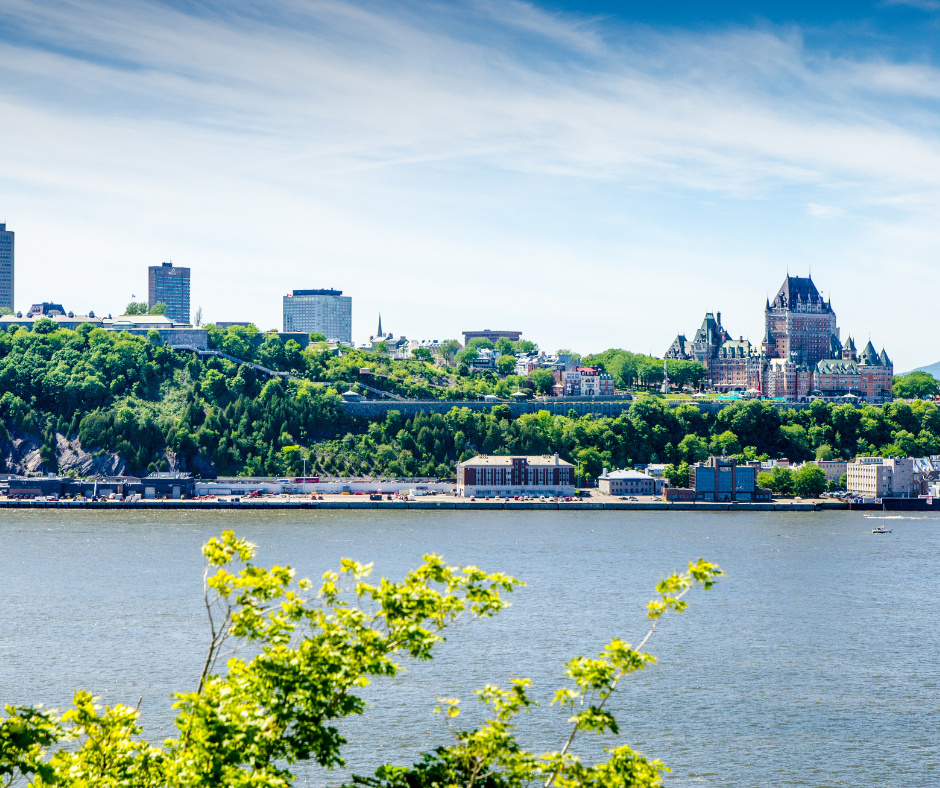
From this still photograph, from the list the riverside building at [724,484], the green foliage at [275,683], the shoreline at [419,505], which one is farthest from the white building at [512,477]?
the green foliage at [275,683]

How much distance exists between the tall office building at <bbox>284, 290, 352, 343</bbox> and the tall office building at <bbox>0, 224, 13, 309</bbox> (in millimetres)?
40867

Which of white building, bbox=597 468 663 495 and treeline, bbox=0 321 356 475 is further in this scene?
treeline, bbox=0 321 356 475

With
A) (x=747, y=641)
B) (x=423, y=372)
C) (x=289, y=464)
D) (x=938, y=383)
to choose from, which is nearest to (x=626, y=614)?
(x=747, y=641)

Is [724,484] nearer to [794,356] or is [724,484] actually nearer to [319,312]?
[794,356]

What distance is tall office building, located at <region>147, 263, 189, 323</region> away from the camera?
15088cm

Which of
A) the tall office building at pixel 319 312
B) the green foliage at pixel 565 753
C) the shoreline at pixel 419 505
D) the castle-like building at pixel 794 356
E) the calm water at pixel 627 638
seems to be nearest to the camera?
the green foliage at pixel 565 753

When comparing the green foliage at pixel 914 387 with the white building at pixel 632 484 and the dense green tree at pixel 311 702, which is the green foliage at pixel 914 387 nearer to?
the white building at pixel 632 484

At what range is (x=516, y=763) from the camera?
813 centimetres

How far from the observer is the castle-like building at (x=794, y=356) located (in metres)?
102

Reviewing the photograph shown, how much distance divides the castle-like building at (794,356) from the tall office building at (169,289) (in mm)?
66006

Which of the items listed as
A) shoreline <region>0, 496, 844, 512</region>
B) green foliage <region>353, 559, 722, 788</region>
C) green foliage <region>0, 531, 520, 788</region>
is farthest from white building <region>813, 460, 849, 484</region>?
green foliage <region>0, 531, 520, 788</region>

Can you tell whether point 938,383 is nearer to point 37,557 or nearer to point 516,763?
point 37,557

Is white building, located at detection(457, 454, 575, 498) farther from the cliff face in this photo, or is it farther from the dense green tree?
the dense green tree

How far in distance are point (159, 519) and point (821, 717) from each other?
3940 cm
